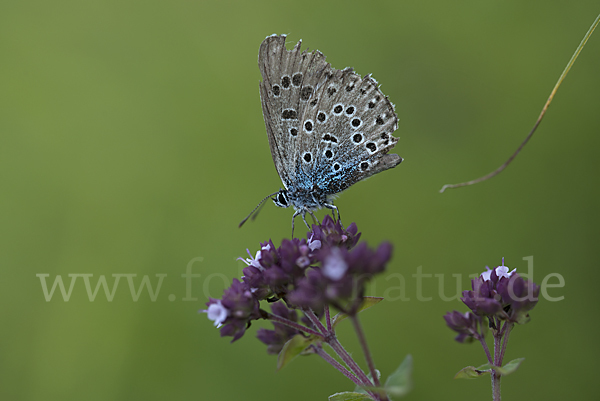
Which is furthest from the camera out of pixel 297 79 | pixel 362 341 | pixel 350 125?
pixel 350 125

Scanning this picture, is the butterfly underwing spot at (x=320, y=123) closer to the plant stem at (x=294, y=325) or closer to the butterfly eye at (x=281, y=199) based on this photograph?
the butterfly eye at (x=281, y=199)

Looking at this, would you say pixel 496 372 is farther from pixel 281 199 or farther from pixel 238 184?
pixel 238 184

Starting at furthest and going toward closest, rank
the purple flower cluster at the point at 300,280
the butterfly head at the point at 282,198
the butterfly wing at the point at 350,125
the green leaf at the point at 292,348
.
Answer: the butterfly head at the point at 282,198 < the butterfly wing at the point at 350,125 < the green leaf at the point at 292,348 < the purple flower cluster at the point at 300,280

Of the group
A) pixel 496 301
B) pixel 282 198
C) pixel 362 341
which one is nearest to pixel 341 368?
pixel 362 341

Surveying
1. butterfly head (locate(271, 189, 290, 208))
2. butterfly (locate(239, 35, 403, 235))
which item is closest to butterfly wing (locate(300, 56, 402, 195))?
butterfly (locate(239, 35, 403, 235))

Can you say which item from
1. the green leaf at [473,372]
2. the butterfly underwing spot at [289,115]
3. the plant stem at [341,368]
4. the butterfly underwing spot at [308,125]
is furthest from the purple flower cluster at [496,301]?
the butterfly underwing spot at [289,115]

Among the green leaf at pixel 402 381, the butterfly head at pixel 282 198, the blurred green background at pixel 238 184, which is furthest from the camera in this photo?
the blurred green background at pixel 238 184
